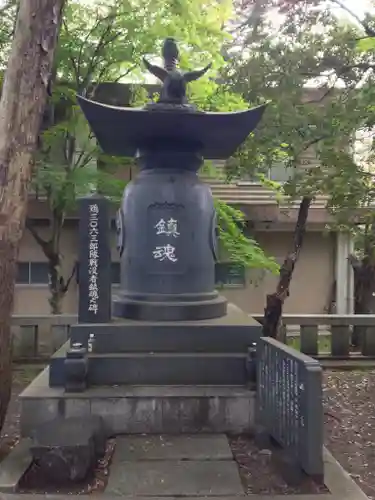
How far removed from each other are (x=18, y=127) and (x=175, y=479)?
340 cm

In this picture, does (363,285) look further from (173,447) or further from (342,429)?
(173,447)

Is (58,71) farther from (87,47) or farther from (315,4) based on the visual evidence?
(315,4)

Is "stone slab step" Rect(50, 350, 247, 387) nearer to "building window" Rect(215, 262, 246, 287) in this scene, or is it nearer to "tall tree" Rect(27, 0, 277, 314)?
"tall tree" Rect(27, 0, 277, 314)

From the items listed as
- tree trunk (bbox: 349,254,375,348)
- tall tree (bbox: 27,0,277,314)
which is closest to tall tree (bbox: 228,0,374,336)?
tall tree (bbox: 27,0,277,314)

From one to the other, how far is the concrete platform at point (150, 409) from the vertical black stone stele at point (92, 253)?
105 cm

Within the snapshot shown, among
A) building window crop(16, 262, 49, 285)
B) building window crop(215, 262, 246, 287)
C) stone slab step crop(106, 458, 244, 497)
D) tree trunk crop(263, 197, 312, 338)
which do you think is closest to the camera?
stone slab step crop(106, 458, 244, 497)

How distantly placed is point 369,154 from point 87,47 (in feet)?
17.0

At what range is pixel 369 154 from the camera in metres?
9.30

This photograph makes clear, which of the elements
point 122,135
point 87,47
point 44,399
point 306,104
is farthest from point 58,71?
point 44,399

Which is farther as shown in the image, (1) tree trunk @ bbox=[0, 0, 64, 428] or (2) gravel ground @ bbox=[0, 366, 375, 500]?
(1) tree trunk @ bbox=[0, 0, 64, 428]

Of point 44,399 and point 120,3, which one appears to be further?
point 120,3

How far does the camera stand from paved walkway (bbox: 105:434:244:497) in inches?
169

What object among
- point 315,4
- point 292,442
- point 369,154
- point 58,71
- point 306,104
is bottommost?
point 292,442

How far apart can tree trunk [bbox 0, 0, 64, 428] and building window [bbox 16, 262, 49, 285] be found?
9.68m
